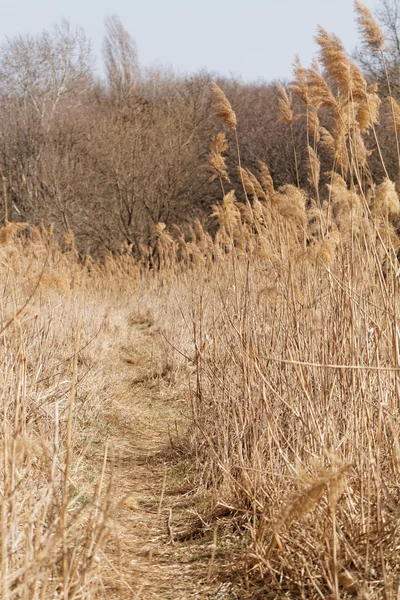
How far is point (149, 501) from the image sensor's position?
302 cm

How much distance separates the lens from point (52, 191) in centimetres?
1809

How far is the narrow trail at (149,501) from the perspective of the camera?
6.77 ft

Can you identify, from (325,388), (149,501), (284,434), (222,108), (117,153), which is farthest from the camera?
(117,153)

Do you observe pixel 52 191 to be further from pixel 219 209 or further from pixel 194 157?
pixel 219 209

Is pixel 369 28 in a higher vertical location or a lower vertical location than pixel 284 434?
higher

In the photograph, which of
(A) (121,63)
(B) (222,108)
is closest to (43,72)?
(A) (121,63)

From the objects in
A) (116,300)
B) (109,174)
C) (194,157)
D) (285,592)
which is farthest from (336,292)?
(194,157)

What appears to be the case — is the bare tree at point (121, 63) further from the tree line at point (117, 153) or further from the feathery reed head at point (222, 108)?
the feathery reed head at point (222, 108)

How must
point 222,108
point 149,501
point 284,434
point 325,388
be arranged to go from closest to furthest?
1. point 325,388
2. point 284,434
3. point 222,108
4. point 149,501

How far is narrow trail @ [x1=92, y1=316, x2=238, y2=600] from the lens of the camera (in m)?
2.06

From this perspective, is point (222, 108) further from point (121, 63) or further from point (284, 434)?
point (121, 63)

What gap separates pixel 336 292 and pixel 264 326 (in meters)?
0.37

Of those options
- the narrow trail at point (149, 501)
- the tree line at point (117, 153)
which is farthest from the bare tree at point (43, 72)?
the narrow trail at point (149, 501)

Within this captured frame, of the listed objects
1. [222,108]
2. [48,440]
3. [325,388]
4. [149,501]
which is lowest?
[149,501]
